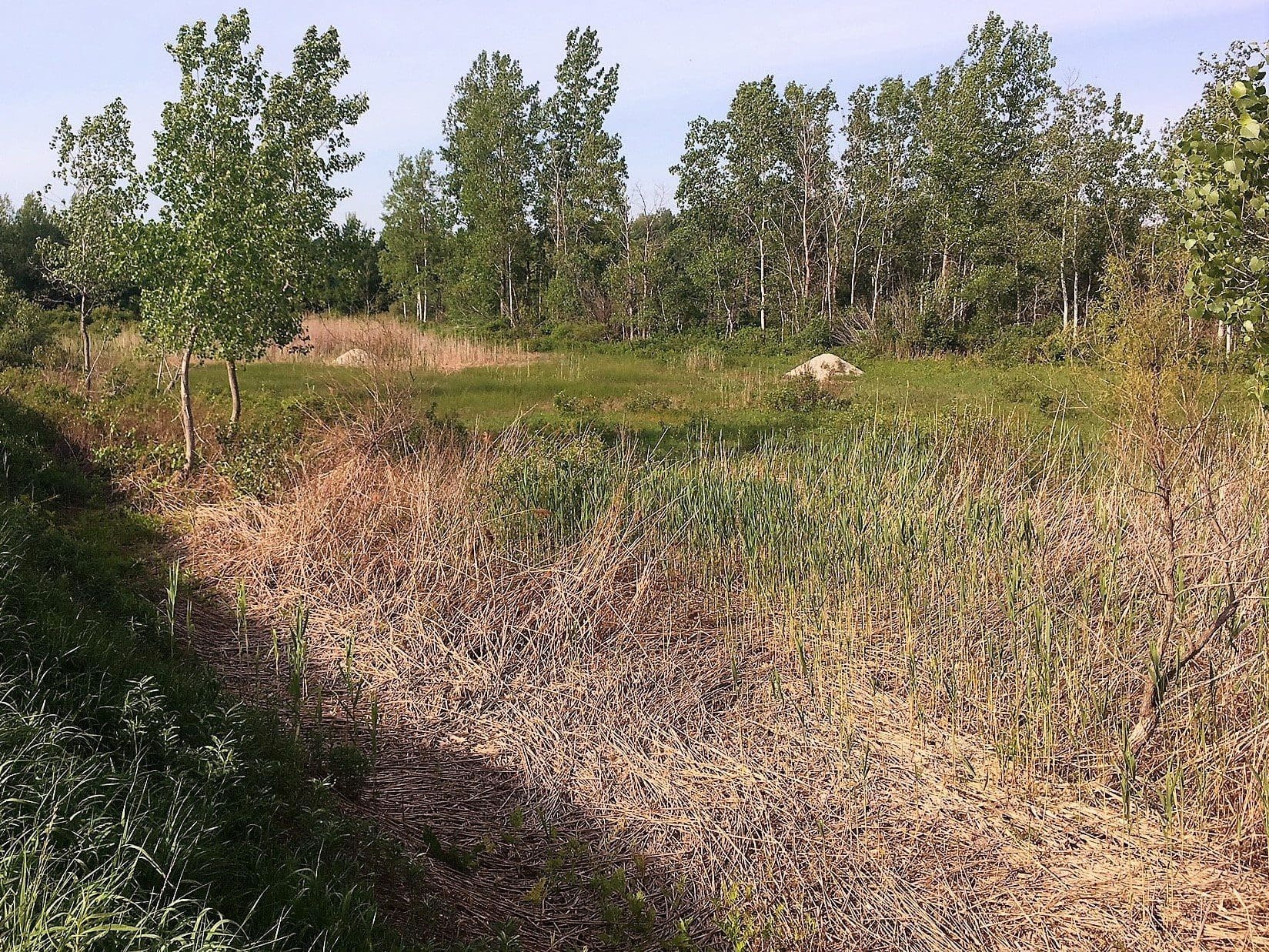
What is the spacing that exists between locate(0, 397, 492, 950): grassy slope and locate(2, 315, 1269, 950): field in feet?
1.55

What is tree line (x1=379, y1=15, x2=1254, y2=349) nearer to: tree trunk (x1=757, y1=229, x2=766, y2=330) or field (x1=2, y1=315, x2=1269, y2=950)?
tree trunk (x1=757, y1=229, x2=766, y2=330)

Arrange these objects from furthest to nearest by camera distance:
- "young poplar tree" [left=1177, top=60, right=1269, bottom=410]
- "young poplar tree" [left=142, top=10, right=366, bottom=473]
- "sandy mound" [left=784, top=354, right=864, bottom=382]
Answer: "sandy mound" [left=784, top=354, right=864, bottom=382] → "young poplar tree" [left=142, top=10, right=366, bottom=473] → "young poplar tree" [left=1177, top=60, right=1269, bottom=410]

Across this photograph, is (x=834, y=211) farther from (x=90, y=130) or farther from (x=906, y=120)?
(x=90, y=130)

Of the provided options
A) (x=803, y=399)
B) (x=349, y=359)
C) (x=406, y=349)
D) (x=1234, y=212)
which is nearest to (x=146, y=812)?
(x=1234, y=212)

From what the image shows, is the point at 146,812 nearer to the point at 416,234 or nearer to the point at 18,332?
the point at 18,332

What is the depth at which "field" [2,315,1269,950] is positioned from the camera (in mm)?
3309

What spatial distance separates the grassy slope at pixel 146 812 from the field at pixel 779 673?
0.47 m

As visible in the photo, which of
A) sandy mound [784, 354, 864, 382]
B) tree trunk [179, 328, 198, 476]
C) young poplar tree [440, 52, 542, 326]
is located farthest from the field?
young poplar tree [440, 52, 542, 326]

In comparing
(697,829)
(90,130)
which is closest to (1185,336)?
(697,829)

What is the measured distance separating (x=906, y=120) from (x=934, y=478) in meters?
33.7

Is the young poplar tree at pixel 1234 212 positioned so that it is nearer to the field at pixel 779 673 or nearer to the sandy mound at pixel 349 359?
the field at pixel 779 673

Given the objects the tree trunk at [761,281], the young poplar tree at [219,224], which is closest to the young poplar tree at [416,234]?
the tree trunk at [761,281]

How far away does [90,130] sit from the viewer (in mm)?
9359

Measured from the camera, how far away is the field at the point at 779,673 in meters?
3.31
